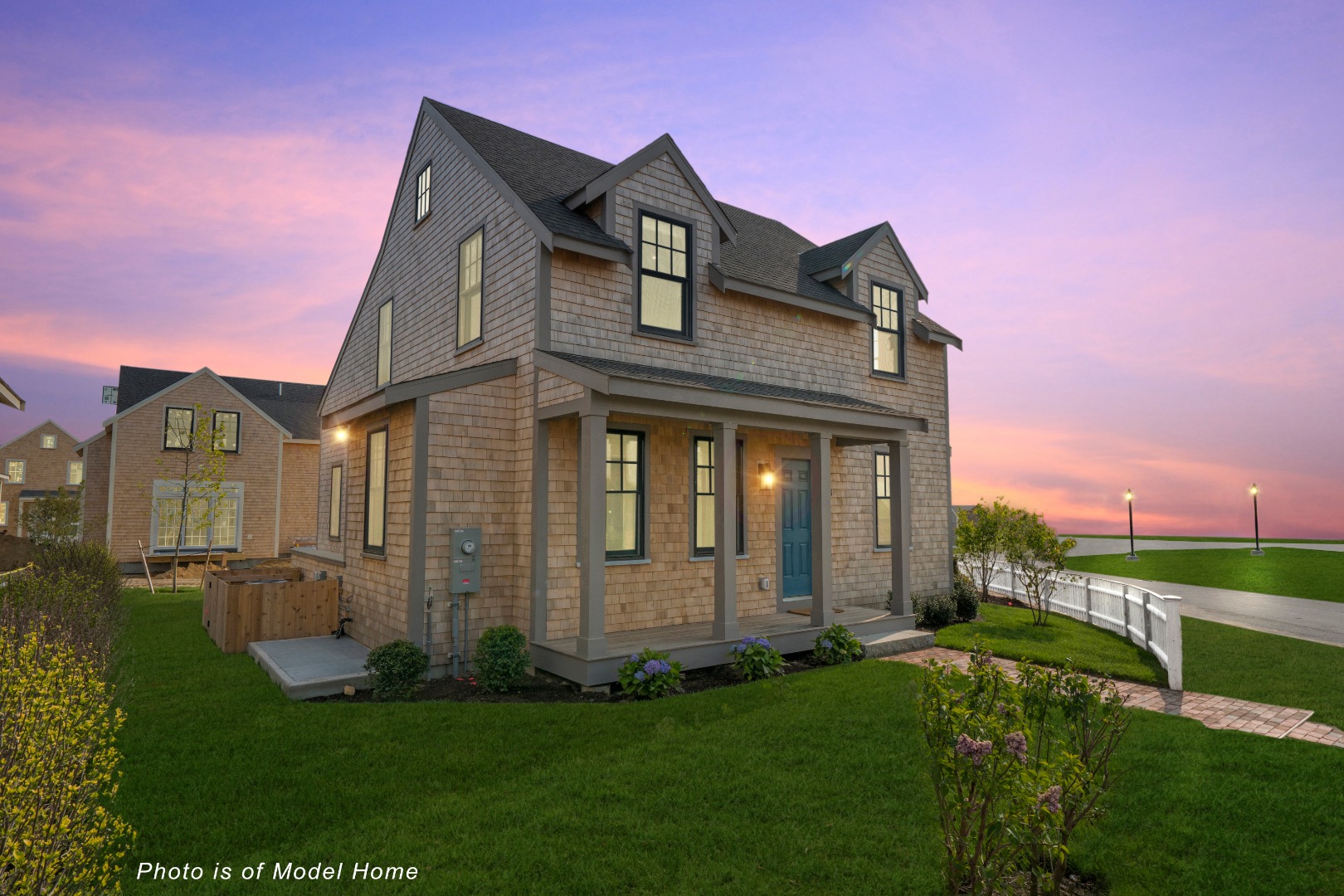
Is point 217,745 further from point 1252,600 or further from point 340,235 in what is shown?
point 1252,600

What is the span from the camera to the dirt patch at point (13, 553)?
22359mm

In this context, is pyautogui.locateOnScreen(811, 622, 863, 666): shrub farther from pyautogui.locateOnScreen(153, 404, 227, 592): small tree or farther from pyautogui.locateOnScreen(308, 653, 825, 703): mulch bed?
pyautogui.locateOnScreen(153, 404, 227, 592): small tree

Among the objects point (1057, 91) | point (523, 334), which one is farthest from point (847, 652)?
point (1057, 91)

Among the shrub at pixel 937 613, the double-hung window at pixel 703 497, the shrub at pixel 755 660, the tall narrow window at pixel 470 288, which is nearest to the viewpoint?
the shrub at pixel 755 660

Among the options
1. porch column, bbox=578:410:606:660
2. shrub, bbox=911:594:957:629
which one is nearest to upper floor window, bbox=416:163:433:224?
porch column, bbox=578:410:606:660

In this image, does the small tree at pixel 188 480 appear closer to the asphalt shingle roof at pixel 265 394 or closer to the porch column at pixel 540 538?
the asphalt shingle roof at pixel 265 394

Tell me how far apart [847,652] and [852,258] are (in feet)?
26.2

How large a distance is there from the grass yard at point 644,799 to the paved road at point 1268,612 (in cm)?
1020

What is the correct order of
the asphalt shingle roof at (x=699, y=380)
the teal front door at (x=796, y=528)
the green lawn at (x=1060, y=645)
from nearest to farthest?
the asphalt shingle roof at (x=699, y=380)
the green lawn at (x=1060, y=645)
the teal front door at (x=796, y=528)

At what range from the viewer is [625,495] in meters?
10.3

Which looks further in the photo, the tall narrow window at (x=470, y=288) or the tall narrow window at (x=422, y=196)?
the tall narrow window at (x=422, y=196)

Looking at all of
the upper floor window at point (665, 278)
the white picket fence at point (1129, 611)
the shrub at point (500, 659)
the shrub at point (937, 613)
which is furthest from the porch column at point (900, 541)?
the shrub at point (500, 659)

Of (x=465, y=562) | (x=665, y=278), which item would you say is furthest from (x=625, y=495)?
(x=665, y=278)

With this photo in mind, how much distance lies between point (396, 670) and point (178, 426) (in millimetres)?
23681
